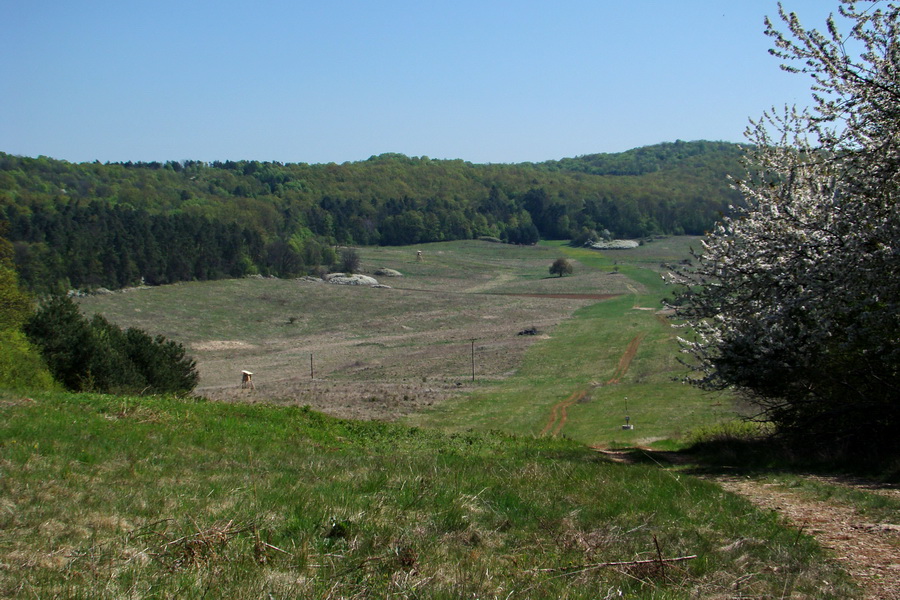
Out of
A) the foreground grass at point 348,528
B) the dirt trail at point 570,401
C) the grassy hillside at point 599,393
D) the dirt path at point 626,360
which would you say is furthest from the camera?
the dirt path at point 626,360

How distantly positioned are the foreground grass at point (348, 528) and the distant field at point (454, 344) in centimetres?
1809

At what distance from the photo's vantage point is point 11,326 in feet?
99.3

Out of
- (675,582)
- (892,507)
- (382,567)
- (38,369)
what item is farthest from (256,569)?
(38,369)

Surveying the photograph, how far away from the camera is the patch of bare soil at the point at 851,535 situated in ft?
19.6

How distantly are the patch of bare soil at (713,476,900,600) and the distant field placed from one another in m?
16.5

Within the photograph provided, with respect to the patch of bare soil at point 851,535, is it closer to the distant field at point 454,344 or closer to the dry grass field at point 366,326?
the distant field at point 454,344

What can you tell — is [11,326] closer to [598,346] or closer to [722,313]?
[722,313]

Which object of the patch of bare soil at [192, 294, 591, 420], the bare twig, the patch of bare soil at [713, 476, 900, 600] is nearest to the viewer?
the bare twig

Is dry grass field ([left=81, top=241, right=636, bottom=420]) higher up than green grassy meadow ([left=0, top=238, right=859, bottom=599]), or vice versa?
green grassy meadow ([left=0, top=238, right=859, bottom=599])

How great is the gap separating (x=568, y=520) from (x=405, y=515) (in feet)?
5.29

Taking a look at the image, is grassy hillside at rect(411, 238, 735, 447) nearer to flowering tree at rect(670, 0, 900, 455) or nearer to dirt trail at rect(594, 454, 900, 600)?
flowering tree at rect(670, 0, 900, 455)

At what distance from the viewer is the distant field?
119ft

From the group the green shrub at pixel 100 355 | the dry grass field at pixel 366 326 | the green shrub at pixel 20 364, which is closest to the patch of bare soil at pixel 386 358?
the dry grass field at pixel 366 326

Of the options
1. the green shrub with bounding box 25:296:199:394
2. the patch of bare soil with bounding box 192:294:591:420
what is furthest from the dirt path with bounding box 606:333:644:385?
the green shrub with bounding box 25:296:199:394
